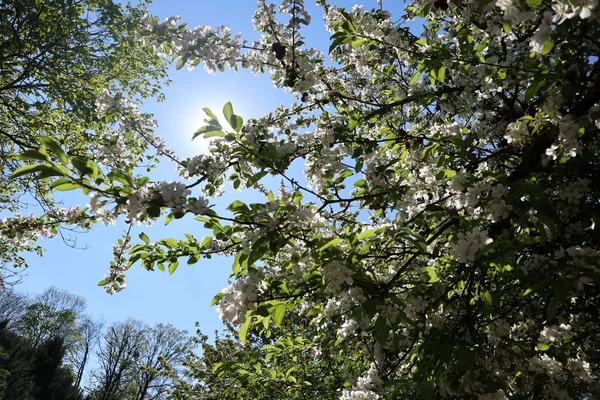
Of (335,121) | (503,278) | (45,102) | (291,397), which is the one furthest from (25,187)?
(503,278)

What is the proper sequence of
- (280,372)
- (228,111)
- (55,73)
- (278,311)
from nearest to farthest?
(228,111) < (278,311) < (280,372) < (55,73)

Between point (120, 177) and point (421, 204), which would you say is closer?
point (120, 177)

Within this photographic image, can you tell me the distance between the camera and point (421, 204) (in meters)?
3.17

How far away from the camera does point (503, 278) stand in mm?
3197

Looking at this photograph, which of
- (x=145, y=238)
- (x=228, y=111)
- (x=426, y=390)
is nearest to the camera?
(x=426, y=390)

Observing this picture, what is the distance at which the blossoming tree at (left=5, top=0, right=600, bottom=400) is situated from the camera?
6.39 ft

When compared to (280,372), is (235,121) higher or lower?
higher

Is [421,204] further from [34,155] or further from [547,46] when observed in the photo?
[34,155]

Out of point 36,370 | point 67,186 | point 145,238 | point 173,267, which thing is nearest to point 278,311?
point 173,267

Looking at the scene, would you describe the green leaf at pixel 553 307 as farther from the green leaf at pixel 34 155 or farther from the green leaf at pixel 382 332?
the green leaf at pixel 34 155

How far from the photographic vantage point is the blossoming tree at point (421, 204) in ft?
6.39

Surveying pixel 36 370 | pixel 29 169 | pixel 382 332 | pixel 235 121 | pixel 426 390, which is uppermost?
pixel 36 370

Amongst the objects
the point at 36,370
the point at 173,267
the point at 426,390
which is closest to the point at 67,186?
the point at 173,267

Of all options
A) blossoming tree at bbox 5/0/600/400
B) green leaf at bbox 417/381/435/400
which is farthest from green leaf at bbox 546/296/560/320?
green leaf at bbox 417/381/435/400
